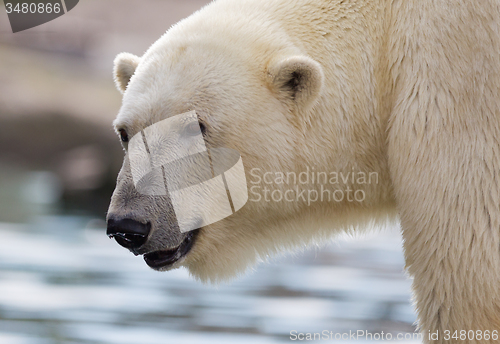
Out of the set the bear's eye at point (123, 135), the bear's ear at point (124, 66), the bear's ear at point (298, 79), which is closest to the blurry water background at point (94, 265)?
the bear's ear at point (298, 79)

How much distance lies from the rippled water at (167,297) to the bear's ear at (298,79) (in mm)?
2670

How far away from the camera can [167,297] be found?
7.55 m

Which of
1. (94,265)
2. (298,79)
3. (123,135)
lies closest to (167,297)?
(94,265)

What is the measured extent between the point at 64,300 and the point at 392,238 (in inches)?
238

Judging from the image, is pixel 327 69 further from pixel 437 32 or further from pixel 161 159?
pixel 161 159

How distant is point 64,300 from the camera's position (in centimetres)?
719

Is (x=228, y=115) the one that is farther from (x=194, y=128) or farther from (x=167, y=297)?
(x=167, y=297)

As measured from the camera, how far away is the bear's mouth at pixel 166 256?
9.16 ft

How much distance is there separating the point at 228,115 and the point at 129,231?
0.65 metres

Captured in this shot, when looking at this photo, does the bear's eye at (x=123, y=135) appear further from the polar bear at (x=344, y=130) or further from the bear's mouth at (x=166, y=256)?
the bear's mouth at (x=166, y=256)

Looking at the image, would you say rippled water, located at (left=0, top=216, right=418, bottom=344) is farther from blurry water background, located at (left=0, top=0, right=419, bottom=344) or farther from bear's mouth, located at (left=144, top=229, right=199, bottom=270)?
bear's mouth, located at (left=144, top=229, right=199, bottom=270)

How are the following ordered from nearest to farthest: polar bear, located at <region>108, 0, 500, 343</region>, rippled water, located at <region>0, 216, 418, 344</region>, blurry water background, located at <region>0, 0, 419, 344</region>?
1. polar bear, located at <region>108, 0, 500, 343</region>
2. rippled water, located at <region>0, 216, 418, 344</region>
3. blurry water background, located at <region>0, 0, 419, 344</region>

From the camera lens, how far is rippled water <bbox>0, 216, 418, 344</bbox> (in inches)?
248

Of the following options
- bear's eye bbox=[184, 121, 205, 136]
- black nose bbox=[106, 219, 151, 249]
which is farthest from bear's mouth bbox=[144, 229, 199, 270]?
bear's eye bbox=[184, 121, 205, 136]
